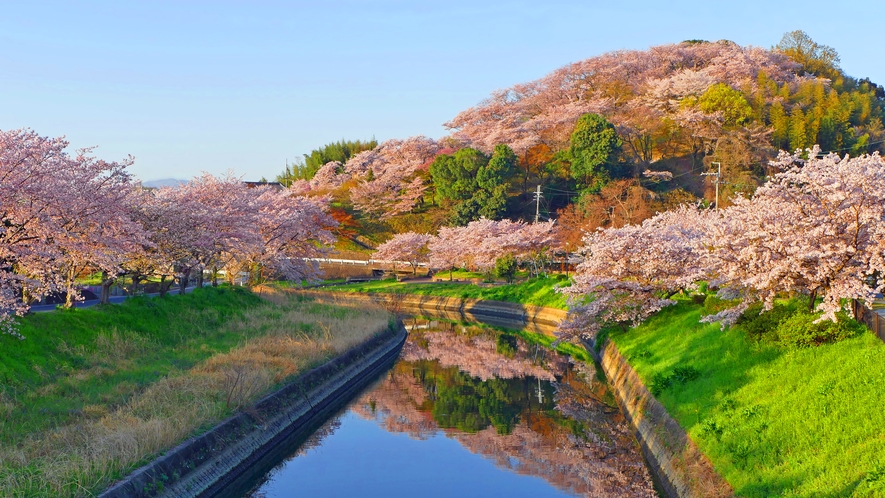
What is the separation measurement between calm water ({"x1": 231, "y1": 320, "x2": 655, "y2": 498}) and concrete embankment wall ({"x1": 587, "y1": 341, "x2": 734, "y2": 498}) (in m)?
0.56

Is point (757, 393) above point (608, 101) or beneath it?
beneath

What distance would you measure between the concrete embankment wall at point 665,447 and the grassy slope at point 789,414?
0.88 feet

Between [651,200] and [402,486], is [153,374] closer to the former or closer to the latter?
[402,486]

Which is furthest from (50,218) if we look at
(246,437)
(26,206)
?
(246,437)

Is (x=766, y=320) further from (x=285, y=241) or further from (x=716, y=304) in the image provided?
(x=285, y=241)

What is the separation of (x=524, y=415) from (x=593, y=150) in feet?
175

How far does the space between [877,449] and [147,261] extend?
28.7 metres

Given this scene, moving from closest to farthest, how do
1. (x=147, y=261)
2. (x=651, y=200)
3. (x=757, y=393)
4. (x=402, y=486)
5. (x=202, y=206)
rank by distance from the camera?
1. (x=757, y=393)
2. (x=402, y=486)
3. (x=147, y=261)
4. (x=202, y=206)
5. (x=651, y=200)

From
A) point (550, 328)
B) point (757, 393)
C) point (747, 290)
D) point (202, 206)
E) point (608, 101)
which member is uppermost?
point (608, 101)

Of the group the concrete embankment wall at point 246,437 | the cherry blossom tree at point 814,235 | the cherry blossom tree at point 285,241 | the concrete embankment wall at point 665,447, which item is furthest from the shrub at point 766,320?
the cherry blossom tree at point 285,241

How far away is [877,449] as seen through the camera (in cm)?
1257

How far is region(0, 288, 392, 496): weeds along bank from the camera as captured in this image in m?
14.1

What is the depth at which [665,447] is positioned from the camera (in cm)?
1933

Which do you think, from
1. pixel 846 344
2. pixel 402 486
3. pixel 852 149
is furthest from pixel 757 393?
pixel 852 149
